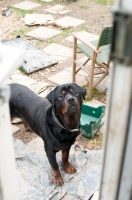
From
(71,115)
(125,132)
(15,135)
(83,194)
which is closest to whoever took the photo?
(125,132)

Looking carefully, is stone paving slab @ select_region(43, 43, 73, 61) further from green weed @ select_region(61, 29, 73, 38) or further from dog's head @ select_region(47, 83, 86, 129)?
dog's head @ select_region(47, 83, 86, 129)

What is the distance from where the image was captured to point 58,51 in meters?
4.95

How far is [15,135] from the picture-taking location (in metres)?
3.21

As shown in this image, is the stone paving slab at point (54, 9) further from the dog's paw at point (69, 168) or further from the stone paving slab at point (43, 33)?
the dog's paw at point (69, 168)

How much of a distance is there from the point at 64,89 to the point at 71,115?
9.0 inches

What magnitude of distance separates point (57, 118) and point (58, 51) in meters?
2.84

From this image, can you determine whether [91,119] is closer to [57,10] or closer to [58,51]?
[58,51]

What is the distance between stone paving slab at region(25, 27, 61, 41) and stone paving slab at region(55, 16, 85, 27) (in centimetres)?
31

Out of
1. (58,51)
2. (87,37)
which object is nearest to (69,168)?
(58,51)

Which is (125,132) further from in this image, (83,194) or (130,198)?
(83,194)

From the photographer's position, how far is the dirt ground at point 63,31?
3319 millimetres

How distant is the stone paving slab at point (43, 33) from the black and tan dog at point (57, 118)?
9.54ft

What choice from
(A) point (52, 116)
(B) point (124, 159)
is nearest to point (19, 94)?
(A) point (52, 116)

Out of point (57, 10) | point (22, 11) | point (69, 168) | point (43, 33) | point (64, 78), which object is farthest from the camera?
point (57, 10)
